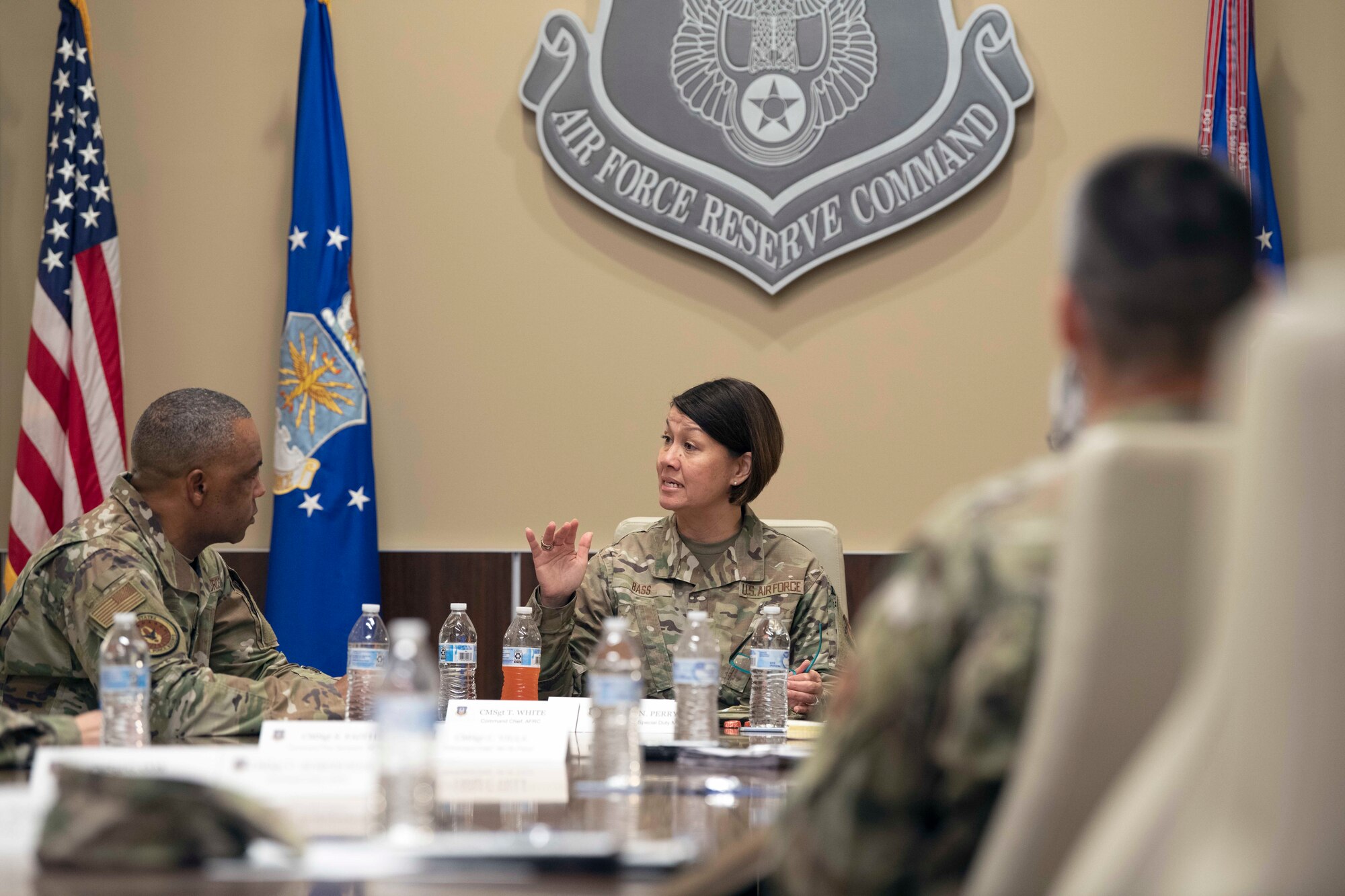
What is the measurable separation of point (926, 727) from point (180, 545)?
6.51 feet

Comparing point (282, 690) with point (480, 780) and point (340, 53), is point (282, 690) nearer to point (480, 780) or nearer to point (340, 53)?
point (480, 780)

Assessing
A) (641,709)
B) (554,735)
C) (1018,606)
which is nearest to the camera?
(1018,606)

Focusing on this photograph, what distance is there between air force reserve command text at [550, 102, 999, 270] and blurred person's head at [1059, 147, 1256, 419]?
314cm

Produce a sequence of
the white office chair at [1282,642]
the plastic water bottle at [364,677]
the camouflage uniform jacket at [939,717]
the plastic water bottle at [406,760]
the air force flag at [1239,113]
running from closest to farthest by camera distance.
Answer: the white office chair at [1282,642]
the camouflage uniform jacket at [939,717]
the plastic water bottle at [406,760]
the plastic water bottle at [364,677]
the air force flag at [1239,113]

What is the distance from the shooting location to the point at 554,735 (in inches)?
79.1

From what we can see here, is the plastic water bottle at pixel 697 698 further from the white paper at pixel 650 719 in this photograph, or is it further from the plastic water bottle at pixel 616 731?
the plastic water bottle at pixel 616 731

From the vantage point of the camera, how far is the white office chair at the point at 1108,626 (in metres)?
0.91

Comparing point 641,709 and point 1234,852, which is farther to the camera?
point 641,709

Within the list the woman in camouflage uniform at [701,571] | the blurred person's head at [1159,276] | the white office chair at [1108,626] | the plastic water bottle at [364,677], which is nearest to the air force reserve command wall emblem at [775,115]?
the woman in camouflage uniform at [701,571]

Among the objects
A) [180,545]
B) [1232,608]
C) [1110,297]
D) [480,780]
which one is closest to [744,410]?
[180,545]

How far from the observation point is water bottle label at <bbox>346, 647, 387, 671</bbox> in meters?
2.60

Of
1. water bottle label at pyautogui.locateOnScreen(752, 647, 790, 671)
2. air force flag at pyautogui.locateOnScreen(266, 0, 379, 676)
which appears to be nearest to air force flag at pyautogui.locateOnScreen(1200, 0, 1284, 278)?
water bottle label at pyautogui.locateOnScreen(752, 647, 790, 671)

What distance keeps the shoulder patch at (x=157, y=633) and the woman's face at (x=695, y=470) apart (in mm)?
1278

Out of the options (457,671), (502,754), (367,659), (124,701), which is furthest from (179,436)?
(502,754)
